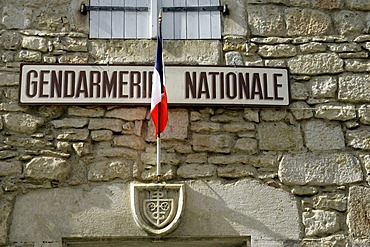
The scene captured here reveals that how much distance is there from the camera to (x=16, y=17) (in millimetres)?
4660

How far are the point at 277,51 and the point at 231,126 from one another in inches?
24.9

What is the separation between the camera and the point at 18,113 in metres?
4.42

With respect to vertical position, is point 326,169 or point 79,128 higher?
point 79,128

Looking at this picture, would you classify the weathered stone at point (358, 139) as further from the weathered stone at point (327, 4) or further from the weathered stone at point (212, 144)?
the weathered stone at point (327, 4)

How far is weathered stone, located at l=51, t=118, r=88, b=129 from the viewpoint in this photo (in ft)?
14.4

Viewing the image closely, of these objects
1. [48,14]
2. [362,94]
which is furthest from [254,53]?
[48,14]

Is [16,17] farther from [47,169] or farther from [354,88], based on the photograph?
[354,88]

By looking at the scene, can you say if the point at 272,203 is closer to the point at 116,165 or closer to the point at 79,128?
the point at 116,165

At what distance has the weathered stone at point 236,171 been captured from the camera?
4348 millimetres

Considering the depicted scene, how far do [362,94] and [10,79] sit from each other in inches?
92.8

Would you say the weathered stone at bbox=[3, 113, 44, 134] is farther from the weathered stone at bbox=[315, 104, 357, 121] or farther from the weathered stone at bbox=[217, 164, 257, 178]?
the weathered stone at bbox=[315, 104, 357, 121]

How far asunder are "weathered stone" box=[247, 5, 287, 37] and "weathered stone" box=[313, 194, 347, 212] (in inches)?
45.9

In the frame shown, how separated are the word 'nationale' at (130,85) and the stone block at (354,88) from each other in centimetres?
44

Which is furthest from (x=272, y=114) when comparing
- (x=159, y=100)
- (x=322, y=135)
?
(x=159, y=100)
